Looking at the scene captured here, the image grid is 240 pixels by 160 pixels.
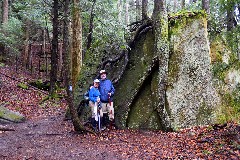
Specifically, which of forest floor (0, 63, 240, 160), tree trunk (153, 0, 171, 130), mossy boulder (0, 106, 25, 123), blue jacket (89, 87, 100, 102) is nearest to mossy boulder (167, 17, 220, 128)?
tree trunk (153, 0, 171, 130)

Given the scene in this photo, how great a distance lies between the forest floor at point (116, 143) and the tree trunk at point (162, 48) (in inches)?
36.0

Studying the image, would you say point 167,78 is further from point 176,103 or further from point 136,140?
point 136,140

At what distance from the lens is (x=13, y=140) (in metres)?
9.80

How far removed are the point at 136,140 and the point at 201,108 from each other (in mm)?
2902

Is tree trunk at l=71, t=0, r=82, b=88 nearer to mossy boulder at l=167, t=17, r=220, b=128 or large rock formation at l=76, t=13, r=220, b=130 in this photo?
large rock formation at l=76, t=13, r=220, b=130

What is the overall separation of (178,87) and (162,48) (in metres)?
1.53

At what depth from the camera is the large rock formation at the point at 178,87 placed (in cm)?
1055

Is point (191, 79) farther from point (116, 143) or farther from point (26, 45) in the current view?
point (26, 45)

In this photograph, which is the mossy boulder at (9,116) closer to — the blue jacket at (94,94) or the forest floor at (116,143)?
the forest floor at (116,143)

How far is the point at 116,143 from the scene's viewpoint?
29.8ft

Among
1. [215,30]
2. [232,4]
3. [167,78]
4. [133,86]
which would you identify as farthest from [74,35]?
[232,4]

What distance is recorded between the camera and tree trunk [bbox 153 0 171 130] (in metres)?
10.4

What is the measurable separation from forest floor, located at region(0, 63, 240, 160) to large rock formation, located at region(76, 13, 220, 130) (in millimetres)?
611

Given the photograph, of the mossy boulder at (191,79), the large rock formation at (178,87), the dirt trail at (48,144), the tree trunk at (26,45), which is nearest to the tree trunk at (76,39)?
the dirt trail at (48,144)
